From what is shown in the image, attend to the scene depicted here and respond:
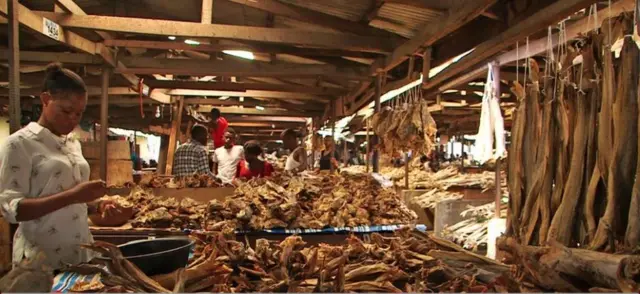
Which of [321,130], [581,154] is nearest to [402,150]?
[581,154]

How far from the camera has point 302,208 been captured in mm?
4754

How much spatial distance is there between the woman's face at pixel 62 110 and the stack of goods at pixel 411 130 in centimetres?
409

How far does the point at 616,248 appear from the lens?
1846 millimetres

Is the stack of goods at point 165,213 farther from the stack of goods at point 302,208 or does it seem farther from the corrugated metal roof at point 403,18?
the corrugated metal roof at point 403,18

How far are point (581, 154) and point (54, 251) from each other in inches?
112

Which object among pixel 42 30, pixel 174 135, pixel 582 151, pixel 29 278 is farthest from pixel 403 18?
pixel 174 135

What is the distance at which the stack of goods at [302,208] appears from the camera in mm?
4371

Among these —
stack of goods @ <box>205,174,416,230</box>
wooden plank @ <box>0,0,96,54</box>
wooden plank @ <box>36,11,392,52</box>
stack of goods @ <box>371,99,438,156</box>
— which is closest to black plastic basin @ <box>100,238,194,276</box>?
stack of goods @ <box>205,174,416,230</box>

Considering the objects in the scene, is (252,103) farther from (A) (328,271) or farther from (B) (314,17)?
(A) (328,271)

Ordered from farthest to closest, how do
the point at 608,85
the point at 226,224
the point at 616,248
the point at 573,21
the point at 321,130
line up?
the point at 321,130, the point at 226,224, the point at 573,21, the point at 608,85, the point at 616,248

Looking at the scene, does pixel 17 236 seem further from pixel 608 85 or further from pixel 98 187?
pixel 608 85

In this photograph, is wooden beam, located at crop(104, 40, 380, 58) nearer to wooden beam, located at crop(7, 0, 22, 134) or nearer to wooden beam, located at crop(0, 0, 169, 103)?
wooden beam, located at crop(0, 0, 169, 103)

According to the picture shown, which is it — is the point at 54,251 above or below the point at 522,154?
below

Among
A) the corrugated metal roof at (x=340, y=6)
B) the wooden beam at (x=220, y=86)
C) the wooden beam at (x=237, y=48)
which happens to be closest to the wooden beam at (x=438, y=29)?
the corrugated metal roof at (x=340, y=6)
